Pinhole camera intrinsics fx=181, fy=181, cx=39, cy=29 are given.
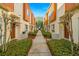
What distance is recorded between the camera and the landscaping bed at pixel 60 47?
10.2 feet

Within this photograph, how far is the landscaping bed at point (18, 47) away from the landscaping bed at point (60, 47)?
0.39m

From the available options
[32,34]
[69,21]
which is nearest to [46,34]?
[32,34]

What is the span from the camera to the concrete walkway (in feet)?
10.4

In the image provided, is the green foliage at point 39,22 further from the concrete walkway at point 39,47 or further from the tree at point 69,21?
the tree at point 69,21

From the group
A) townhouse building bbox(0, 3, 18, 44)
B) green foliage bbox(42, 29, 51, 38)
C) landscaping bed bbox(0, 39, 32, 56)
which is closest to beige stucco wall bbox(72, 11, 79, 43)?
green foliage bbox(42, 29, 51, 38)

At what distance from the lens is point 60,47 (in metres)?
3.17

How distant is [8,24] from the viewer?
310 cm

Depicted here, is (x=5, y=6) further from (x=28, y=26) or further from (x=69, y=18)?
(x=69, y=18)

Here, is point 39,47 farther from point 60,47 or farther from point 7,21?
point 7,21

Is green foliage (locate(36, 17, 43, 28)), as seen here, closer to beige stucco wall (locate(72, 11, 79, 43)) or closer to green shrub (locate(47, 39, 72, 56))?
green shrub (locate(47, 39, 72, 56))

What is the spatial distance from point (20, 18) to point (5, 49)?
603 mm

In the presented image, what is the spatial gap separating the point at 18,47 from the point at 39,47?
14.6 inches

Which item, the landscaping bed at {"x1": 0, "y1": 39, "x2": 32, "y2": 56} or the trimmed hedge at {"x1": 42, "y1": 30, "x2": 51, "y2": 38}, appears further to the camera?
the trimmed hedge at {"x1": 42, "y1": 30, "x2": 51, "y2": 38}

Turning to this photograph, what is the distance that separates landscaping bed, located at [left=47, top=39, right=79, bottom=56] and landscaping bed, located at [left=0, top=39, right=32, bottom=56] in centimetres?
39
